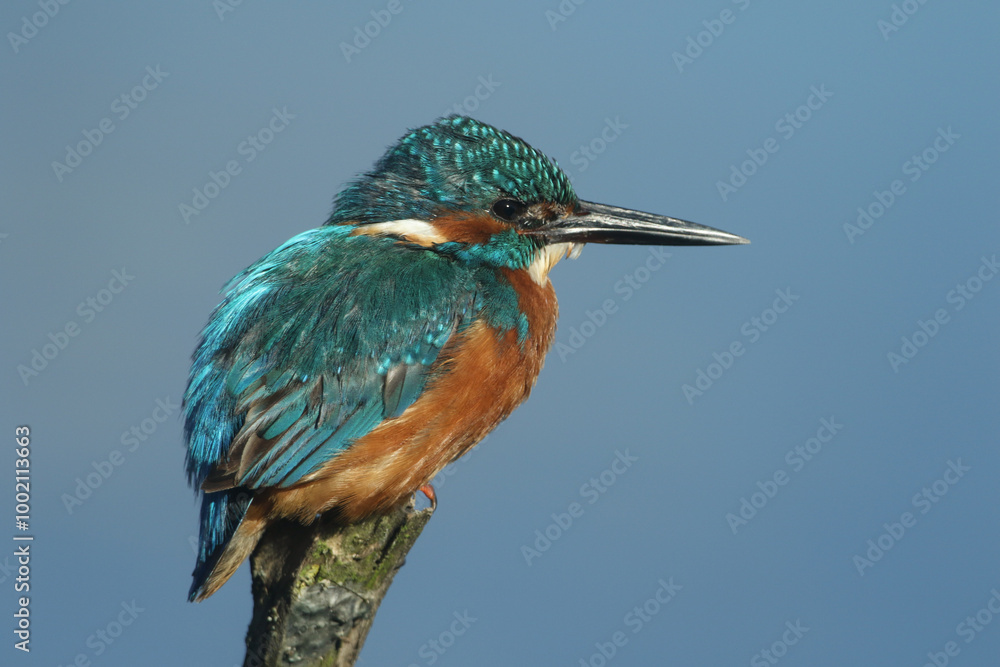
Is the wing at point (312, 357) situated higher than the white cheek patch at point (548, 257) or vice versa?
the white cheek patch at point (548, 257)

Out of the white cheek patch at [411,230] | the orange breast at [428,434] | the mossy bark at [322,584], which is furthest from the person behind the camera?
the white cheek patch at [411,230]

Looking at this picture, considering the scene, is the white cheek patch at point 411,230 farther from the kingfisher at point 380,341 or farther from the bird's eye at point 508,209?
the bird's eye at point 508,209

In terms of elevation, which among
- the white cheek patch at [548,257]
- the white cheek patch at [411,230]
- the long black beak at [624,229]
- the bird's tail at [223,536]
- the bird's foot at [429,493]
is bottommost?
the bird's tail at [223,536]

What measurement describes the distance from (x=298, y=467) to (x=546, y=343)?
110 centimetres

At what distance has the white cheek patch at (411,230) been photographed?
375cm

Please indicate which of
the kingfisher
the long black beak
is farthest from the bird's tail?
the long black beak

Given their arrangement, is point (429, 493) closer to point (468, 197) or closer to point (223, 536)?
point (223, 536)

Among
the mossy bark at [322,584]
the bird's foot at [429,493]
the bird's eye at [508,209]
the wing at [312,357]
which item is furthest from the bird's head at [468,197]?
the mossy bark at [322,584]

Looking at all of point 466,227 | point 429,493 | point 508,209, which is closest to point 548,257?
point 508,209

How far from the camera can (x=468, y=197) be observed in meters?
3.78

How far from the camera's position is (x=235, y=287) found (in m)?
3.66

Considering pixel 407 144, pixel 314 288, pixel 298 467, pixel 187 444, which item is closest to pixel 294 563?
pixel 298 467

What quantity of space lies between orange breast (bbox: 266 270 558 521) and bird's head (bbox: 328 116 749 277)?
0.95 ft

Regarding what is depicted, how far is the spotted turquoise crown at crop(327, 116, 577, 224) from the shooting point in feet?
12.4
